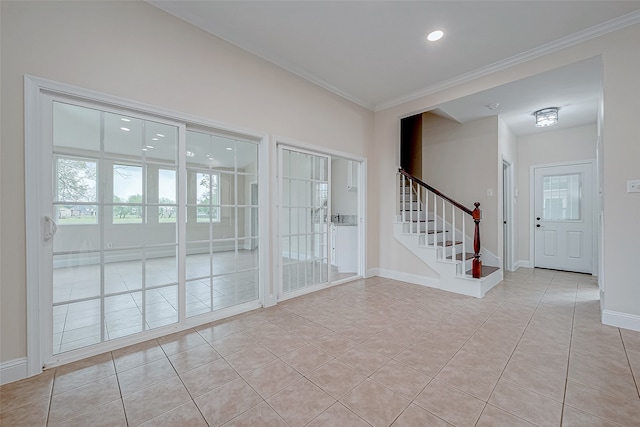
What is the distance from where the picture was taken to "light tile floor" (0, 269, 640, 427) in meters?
1.44

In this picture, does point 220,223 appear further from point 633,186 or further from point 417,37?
point 633,186

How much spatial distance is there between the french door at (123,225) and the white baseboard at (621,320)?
3.79 meters

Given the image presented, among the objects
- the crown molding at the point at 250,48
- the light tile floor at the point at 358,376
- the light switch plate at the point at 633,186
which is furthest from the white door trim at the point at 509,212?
the crown molding at the point at 250,48

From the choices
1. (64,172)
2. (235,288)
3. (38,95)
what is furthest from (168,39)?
(235,288)

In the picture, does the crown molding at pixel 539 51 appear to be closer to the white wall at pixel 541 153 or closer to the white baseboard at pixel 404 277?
the white baseboard at pixel 404 277

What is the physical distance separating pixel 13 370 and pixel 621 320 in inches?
198

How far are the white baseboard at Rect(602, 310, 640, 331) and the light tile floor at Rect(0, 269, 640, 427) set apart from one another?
4.0 inches

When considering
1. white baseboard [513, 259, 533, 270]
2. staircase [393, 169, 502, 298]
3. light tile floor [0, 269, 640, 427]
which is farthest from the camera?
white baseboard [513, 259, 533, 270]

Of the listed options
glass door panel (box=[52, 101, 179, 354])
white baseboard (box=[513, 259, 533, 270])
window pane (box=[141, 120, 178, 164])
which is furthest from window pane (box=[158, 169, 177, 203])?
white baseboard (box=[513, 259, 533, 270])

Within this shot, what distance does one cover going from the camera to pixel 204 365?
191 centimetres

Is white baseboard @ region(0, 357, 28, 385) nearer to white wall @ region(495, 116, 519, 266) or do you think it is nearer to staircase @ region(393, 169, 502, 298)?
staircase @ region(393, 169, 502, 298)

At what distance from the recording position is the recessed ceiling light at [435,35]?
2.66m

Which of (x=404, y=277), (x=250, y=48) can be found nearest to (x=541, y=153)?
(x=404, y=277)

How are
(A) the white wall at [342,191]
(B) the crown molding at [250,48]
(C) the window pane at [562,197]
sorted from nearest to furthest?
(B) the crown molding at [250,48]
(C) the window pane at [562,197]
(A) the white wall at [342,191]
